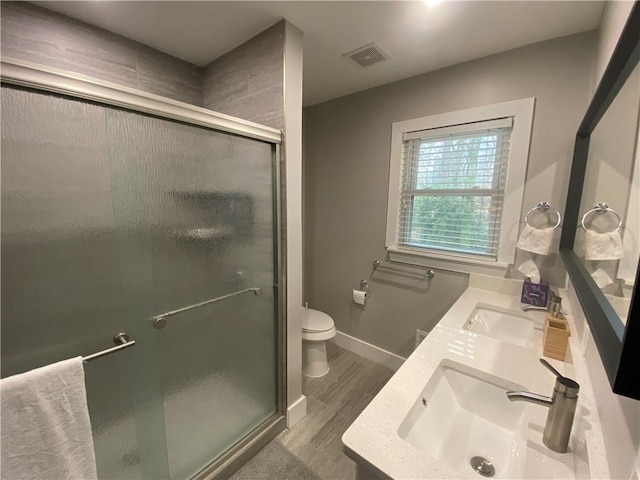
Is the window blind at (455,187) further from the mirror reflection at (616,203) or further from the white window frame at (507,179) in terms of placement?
the mirror reflection at (616,203)

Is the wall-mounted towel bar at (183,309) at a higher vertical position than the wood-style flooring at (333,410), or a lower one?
higher

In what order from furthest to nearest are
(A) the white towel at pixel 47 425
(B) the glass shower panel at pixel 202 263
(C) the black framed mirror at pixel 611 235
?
(B) the glass shower panel at pixel 202 263 < (A) the white towel at pixel 47 425 < (C) the black framed mirror at pixel 611 235

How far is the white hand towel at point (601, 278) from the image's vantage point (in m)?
0.80

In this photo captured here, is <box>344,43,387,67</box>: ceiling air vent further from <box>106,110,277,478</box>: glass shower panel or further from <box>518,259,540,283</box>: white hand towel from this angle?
<box>518,259,540,283</box>: white hand towel

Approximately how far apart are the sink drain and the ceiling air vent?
2.01m

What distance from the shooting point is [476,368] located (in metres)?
0.98

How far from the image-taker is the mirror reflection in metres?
0.68

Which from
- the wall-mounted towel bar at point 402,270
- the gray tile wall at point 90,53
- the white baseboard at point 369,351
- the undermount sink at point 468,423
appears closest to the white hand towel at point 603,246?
the undermount sink at point 468,423

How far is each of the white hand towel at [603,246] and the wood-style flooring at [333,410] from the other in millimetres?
1525

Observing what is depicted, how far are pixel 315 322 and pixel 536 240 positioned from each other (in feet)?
5.21

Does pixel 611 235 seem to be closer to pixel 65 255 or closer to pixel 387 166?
pixel 387 166

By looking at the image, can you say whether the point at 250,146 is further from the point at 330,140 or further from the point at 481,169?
the point at 481,169

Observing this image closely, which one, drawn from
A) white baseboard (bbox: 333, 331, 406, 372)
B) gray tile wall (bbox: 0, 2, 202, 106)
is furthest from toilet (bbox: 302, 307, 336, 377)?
gray tile wall (bbox: 0, 2, 202, 106)

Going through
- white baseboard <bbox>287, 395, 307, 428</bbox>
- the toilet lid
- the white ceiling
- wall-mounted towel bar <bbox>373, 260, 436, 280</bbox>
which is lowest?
white baseboard <bbox>287, 395, 307, 428</bbox>
